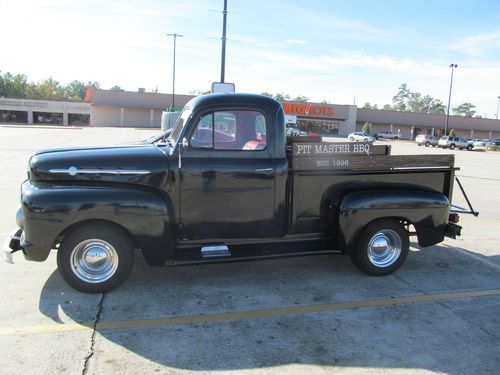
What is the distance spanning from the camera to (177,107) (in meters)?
60.4

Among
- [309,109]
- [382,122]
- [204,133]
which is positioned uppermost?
[309,109]

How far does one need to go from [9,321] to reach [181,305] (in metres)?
1.53

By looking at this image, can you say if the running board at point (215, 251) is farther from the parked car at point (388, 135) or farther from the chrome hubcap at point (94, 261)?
the parked car at point (388, 135)

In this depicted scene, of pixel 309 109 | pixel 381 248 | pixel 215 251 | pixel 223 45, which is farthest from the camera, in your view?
pixel 309 109

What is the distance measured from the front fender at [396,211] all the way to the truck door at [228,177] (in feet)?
2.93

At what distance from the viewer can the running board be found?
4645 millimetres

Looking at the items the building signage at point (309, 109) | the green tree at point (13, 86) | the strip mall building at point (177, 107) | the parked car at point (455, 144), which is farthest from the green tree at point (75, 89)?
the parked car at point (455, 144)

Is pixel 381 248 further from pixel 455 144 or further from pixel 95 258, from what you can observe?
pixel 455 144

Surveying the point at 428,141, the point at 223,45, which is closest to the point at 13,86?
the point at 428,141

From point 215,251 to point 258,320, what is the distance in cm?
95

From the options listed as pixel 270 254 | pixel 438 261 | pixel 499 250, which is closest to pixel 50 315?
pixel 270 254

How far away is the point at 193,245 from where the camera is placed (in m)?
4.77

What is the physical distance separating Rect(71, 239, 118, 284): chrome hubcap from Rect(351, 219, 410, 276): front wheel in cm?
277

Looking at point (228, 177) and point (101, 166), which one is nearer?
point (101, 166)
